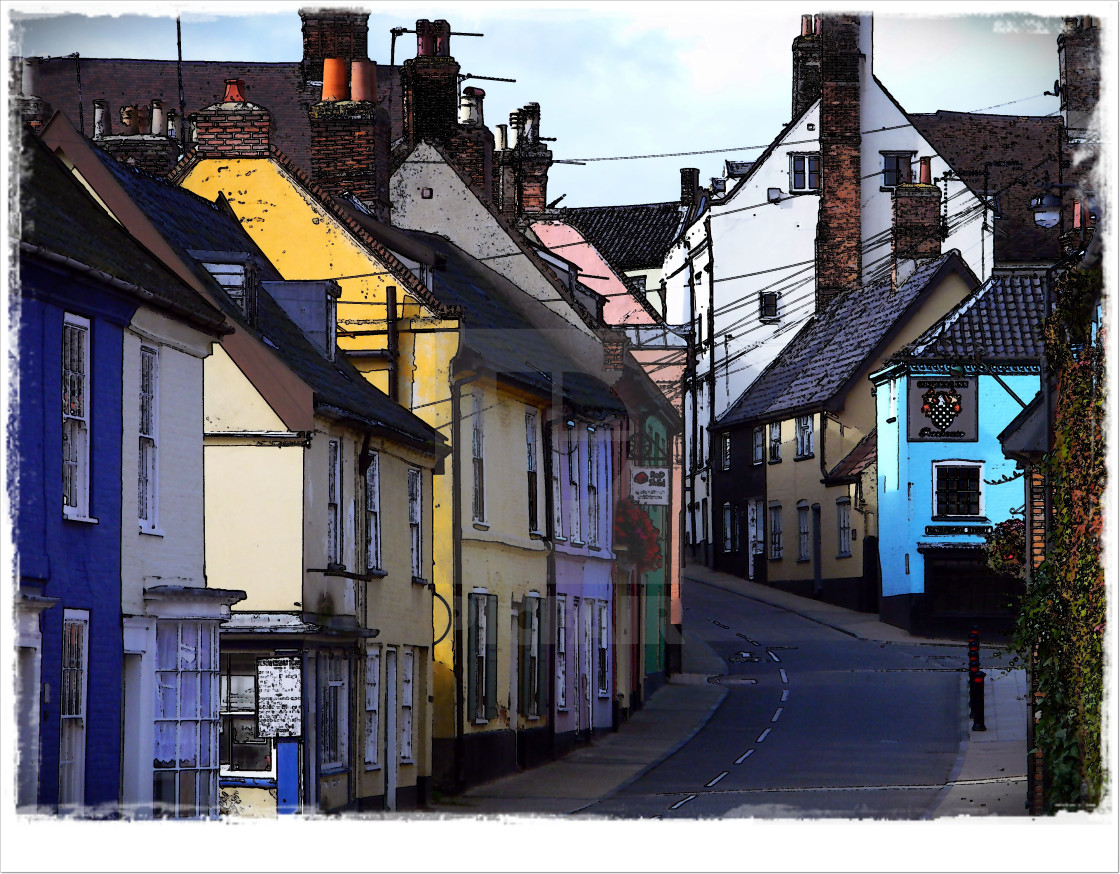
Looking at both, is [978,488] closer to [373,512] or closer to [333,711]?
[373,512]

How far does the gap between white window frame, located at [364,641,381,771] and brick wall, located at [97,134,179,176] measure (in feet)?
34.2

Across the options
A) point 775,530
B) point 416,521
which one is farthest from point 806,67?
point 416,521

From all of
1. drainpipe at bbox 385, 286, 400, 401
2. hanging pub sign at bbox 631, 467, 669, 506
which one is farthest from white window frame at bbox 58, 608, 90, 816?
hanging pub sign at bbox 631, 467, 669, 506

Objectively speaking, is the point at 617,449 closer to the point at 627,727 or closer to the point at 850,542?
the point at 627,727

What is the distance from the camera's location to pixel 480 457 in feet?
102

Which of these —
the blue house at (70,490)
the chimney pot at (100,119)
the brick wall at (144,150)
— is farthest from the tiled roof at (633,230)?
the blue house at (70,490)

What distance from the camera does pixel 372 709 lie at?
2552 centimetres

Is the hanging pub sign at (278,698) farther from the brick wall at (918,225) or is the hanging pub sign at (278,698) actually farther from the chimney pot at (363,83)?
the brick wall at (918,225)

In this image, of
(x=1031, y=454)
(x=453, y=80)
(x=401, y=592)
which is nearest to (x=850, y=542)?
(x=453, y=80)

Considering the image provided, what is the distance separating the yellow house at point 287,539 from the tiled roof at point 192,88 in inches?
1285

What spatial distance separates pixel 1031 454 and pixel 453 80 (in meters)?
21.5

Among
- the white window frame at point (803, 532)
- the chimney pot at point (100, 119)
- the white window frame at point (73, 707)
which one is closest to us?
the white window frame at point (73, 707)

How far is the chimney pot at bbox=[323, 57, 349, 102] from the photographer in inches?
1320

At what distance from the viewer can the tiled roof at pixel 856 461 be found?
56688mm
